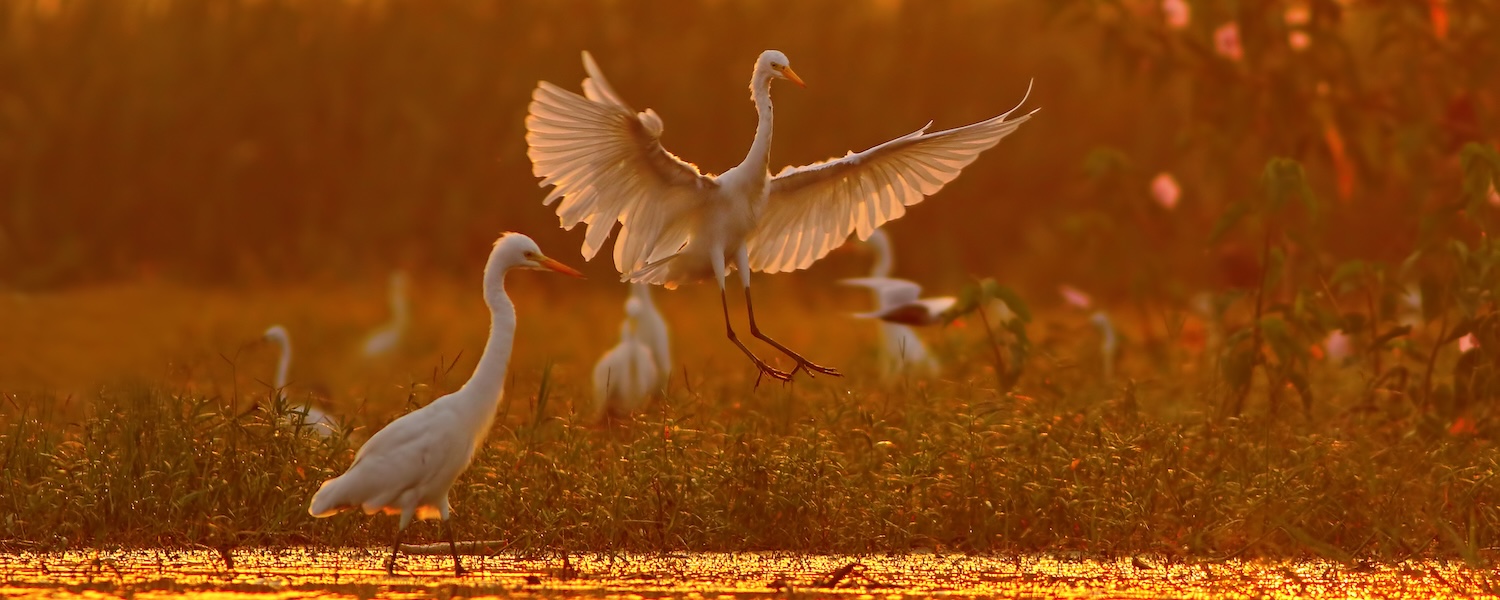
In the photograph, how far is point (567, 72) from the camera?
47.1 ft

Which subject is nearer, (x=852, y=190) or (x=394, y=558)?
(x=394, y=558)

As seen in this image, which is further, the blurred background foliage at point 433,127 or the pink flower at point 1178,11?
the blurred background foliage at point 433,127

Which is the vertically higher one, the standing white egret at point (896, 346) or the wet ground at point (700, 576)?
the standing white egret at point (896, 346)

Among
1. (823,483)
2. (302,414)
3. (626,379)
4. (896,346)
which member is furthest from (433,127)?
(823,483)

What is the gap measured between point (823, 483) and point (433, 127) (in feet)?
29.0

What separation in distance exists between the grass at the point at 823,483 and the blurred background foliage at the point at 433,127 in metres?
6.74

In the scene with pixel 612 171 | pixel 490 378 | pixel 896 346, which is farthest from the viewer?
pixel 896 346

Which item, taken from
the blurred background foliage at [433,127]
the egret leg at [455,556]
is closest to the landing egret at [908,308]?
the egret leg at [455,556]

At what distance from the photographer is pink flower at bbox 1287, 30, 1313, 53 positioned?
7.82 meters

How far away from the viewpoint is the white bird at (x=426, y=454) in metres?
4.90

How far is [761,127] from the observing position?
5375 millimetres

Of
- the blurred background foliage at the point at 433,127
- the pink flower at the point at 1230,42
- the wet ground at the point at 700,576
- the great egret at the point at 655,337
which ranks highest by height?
the blurred background foliage at the point at 433,127

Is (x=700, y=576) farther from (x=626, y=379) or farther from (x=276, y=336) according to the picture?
(x=276, y=336)

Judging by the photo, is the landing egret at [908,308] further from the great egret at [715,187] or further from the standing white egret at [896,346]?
the great egret at [715,187]
